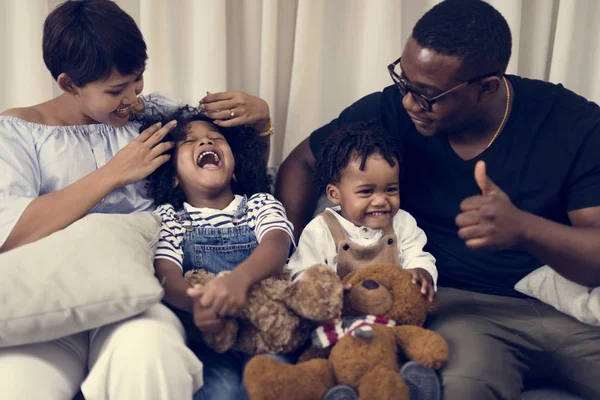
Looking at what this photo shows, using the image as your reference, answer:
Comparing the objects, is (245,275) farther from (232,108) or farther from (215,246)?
(232,108)

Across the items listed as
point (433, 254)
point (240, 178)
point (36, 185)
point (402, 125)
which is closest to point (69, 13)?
point (36, 185)

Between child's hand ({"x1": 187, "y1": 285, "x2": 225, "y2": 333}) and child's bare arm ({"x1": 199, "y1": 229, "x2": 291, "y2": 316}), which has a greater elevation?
child's bare arm ({"x1": 199, "y1": 229, "x2": 291, "y2": 316})

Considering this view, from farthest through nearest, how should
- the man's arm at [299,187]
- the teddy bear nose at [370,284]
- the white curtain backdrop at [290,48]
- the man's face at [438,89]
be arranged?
the white curtain backdrop at [290,48] → the man's arm at [299,187] → the man's face at [438,89] → the teddy bear nose at [370,284]

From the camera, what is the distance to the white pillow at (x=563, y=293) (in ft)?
5.17

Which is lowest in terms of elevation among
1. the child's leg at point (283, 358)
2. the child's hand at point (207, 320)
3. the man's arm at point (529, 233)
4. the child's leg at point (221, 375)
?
the child's leg at point (221, 375)

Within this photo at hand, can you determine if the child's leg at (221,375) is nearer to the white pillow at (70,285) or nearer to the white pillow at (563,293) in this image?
the white pillow at (70,285)

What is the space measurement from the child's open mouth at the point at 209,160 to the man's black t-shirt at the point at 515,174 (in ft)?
1.61

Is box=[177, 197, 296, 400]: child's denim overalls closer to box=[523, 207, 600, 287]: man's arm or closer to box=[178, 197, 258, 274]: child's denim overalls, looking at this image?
box=[178, 197, 258, 274]: child's denim overalls

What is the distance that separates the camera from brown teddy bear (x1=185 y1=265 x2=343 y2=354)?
144 centimetres

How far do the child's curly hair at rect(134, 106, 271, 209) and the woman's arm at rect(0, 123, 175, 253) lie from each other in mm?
70

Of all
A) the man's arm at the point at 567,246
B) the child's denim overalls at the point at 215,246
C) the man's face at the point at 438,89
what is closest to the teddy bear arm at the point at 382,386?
the man's arm at the point at 567,246

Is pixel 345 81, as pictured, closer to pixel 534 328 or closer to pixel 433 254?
pixel 433 254

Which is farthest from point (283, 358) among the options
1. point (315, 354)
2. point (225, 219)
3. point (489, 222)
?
point (489, 222)

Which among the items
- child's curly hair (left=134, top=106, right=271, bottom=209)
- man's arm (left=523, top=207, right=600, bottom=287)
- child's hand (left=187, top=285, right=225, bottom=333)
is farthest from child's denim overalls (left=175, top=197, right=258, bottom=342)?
man's arm (left=523, top=207, right=600, bottom=287)
